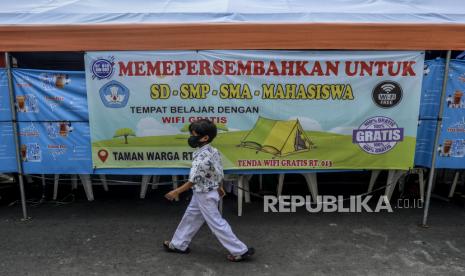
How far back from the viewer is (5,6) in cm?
438

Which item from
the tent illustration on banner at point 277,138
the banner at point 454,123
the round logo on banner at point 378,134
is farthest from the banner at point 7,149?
the banner at point 454,123

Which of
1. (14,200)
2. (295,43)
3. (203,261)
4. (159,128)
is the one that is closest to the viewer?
(203,261)

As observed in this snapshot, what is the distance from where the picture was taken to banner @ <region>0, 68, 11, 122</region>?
4160mm

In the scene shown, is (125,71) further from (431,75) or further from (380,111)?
(431,75)

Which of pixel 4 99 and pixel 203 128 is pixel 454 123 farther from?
pixel 4 99

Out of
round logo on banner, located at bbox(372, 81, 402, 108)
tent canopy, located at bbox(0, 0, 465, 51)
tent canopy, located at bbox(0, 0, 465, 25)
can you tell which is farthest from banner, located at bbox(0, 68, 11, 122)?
round logo on banner, located at bbox(372, 81, 402, 108)

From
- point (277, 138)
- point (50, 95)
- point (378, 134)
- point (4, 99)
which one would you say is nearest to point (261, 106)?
point (277, 138)

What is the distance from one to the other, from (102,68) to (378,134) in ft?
9.97

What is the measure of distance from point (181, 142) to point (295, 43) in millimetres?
1588

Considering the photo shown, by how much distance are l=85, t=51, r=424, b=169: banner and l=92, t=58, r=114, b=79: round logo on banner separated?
1cm

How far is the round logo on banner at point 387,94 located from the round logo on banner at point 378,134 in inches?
6.5

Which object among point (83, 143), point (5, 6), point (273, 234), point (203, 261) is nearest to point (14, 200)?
point (83, 143)

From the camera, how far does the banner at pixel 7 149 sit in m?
4.29

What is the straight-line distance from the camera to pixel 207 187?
11.0 ft
